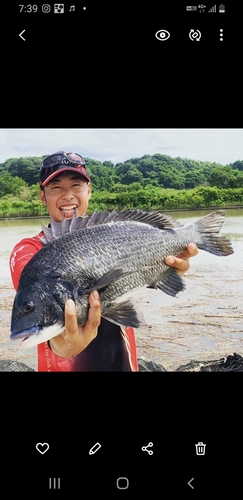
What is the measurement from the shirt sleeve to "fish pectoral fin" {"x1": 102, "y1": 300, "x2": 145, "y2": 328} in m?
0.24

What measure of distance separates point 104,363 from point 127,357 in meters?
0.07

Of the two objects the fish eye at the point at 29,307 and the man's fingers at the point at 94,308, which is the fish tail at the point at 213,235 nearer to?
the man's fingers at the point at 94,308

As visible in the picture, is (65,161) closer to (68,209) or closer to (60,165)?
(60,165)

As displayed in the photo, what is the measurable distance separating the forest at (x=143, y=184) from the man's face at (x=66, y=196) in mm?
22

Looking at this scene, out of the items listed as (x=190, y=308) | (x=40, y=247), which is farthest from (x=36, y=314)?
(x=190, y=308)

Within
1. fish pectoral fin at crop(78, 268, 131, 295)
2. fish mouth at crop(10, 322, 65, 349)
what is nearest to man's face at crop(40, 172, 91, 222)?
fish pectoral fin at crop(78, 268, 131, 295)

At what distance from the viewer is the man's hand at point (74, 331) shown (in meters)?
0.99

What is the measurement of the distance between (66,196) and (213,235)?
1.29 feet

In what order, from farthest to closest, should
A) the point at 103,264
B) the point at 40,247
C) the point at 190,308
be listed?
the point at 190,308, the point at 40,247, the point at 103,264

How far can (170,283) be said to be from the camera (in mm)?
1170
